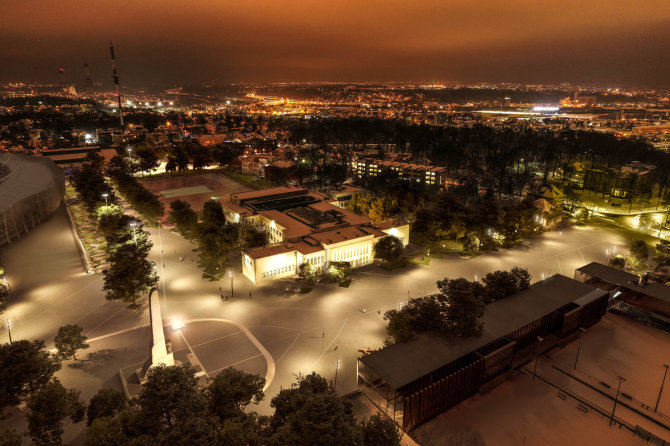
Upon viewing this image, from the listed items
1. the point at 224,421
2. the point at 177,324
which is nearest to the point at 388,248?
the point at 177,324

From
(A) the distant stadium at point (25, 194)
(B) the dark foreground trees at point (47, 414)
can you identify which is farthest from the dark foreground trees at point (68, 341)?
(A) the distant stadium at point (25, 194)

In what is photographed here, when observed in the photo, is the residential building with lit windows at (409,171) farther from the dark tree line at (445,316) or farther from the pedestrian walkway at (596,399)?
the pedestrian walkway at (596,399)

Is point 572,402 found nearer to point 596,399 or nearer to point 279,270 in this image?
point 596,399

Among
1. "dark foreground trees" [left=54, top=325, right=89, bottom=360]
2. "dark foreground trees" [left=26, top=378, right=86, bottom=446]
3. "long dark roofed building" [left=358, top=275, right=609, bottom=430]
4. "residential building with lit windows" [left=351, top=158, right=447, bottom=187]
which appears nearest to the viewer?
"dark foreground trees" [left=26, top=378, right=86, bottom=446]

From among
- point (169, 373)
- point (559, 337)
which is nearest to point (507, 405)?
point (559, 337)

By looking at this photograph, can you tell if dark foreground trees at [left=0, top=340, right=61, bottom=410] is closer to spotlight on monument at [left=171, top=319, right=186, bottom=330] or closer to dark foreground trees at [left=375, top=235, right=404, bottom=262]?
spotlight on monument at [left=171, top=319, right=186, bottom=330]

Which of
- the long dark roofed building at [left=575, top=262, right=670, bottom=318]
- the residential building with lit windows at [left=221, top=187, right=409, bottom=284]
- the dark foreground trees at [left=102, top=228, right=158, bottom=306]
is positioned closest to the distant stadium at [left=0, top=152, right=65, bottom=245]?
the dark foreground trees at [left=102, top=228, right=158, bottom=306]

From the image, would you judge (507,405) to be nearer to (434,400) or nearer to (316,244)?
(434,400)

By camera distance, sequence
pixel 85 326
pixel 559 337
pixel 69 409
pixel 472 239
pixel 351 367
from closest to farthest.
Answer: pixel 69 409
pixel 351 367
pixel 559 337
pixel 85 326
pixel 472 239
